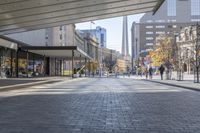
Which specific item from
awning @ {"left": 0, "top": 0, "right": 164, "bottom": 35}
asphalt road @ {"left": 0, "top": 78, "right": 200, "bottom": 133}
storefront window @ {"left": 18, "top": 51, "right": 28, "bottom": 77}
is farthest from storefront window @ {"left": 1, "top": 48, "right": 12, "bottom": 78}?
asphalt road @ {"left": 0, "top": 78, "right": 200, "bottom": 133}

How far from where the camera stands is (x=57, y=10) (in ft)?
123

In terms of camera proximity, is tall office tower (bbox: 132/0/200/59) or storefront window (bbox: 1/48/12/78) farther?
tall office tower (bbox: 132/0/200/59)

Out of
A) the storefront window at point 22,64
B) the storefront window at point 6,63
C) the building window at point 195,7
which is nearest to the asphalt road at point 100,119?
the storefront window at point 6,63

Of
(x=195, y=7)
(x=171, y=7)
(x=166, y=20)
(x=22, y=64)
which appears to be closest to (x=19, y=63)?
(x=22, y=64)

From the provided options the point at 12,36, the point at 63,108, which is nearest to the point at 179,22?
the point at 12,36

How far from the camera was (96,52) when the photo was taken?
195 metres

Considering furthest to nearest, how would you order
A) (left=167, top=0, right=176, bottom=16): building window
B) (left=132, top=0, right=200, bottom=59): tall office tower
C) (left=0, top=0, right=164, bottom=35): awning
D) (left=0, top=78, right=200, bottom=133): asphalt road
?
1. (left=167, top=0, right=176, bottom=16): building window
2. (left=132, top=0, right=200, bottom=59): tall office tower
3. (left=0, top=0, right=164, bottom=35): awning
4. (left=0, top=78, right=200, bottom=133): asphalt road

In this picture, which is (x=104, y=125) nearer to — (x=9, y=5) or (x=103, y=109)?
(x=103, y=109)

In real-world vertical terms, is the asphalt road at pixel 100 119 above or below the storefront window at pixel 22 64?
below

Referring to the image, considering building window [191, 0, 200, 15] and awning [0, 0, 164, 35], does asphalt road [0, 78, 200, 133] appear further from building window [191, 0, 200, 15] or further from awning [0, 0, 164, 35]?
building window [191, 0, 200, 15]

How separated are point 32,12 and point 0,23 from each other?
4.26 meters

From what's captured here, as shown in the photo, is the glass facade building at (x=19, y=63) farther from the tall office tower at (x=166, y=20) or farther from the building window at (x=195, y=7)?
the building window at (x=195, y=7)

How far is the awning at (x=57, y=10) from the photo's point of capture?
34281mm

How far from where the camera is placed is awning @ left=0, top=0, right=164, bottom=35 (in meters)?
34.3
